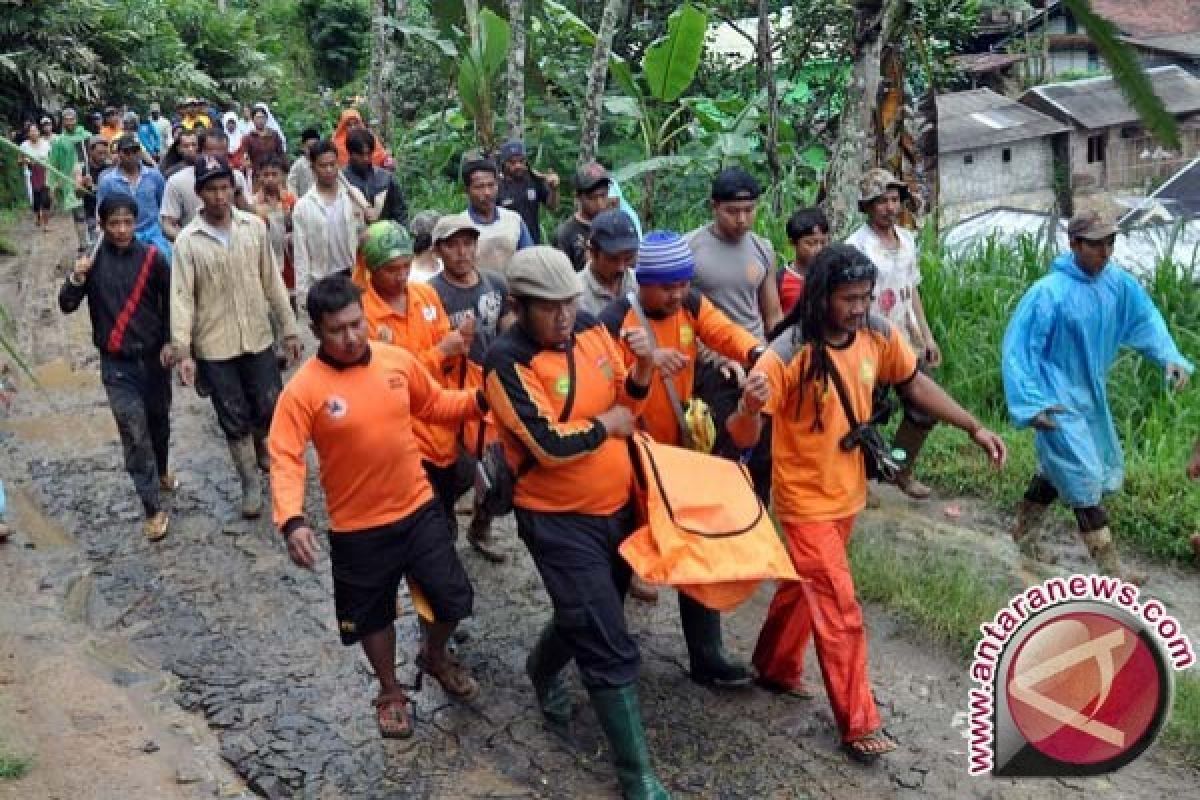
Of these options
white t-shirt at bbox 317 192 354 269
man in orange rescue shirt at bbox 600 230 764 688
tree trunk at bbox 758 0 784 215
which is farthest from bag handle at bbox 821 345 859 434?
tree trunk at bbox 758 0 784 215

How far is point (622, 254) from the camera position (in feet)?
15.7

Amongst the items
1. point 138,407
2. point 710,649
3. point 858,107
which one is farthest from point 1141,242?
point 138,407

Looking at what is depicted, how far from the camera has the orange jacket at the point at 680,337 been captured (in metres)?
4.70

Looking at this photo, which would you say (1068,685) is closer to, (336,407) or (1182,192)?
(336,407)

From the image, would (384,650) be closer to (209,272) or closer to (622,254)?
(622,254)

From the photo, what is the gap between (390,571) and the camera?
4.34 metres

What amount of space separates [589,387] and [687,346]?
0.85 metres

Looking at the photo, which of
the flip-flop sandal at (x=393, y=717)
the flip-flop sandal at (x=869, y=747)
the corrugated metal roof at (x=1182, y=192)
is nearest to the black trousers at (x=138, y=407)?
the flip-flop sandal at (x=393, y=717)

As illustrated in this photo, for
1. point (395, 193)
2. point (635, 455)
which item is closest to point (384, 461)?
point (635, 455)

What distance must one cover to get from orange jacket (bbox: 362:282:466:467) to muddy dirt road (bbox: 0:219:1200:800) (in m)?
0.87

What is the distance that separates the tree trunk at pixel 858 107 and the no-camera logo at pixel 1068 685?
4.16m

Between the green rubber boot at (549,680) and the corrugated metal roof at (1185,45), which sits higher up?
the corrugated metal roof at (1185,45)

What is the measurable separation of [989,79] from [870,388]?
2971 centimetres

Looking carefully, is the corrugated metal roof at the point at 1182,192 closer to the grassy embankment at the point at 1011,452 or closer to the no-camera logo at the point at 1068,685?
the grassy embankment at the point at 1011,452
